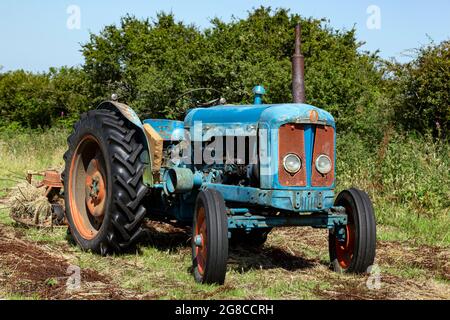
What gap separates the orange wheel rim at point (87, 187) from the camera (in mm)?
6629

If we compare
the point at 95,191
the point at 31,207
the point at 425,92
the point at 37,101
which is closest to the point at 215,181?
the point at 95,191

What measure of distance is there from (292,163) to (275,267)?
1093 millimetres

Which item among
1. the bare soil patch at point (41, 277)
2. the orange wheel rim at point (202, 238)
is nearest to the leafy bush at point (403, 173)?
the orange wheel rim at point (202, 238)

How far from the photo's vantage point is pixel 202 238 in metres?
5.33

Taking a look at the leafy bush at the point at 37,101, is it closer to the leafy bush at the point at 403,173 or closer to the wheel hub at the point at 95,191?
the leafy bush at the point at 403,173

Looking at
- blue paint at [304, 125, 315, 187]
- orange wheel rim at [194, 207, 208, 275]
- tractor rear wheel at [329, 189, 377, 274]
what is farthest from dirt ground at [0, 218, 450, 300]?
blue paint at [304, 125, 315, 187]

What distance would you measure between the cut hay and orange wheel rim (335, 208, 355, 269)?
345cm

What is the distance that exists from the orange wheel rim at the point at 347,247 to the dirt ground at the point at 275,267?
0.53 ft

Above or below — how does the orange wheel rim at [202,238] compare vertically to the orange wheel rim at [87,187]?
below

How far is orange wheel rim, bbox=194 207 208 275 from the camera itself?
5.25m

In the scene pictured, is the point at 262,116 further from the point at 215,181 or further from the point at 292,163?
the point at 215,181

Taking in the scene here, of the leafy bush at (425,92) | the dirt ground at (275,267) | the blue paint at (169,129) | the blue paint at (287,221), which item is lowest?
the dirt ground at (275,267)

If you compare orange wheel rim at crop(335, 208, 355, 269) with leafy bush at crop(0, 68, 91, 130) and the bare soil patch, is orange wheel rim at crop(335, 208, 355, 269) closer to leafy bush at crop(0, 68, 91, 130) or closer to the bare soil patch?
the bare soil patch

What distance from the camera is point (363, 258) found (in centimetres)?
544
